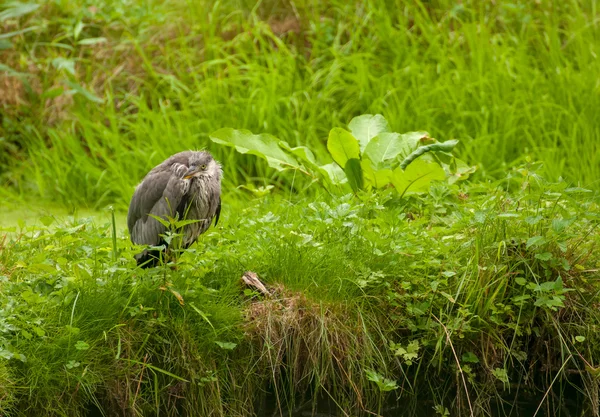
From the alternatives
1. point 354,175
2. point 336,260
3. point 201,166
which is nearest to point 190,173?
point 201,166

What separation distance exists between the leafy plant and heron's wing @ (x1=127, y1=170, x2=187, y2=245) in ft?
2.42

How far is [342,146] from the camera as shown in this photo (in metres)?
4.50

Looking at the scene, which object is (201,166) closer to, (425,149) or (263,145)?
(263,145)

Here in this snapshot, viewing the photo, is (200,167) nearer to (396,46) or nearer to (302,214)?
(302,214)

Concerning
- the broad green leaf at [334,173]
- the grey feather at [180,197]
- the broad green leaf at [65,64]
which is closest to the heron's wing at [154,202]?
the grey feather at [180,197]

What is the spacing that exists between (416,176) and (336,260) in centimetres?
89

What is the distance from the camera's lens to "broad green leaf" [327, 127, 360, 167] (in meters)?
4.46

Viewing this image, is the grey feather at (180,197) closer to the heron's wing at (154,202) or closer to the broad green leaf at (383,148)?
the heron's wing at (154,202)

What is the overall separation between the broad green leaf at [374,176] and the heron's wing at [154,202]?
1064 millimetres

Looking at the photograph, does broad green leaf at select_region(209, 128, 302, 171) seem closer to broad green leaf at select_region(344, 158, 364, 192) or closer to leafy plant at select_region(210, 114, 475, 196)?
leafy plant at select_region(210, 114, 475, 196)

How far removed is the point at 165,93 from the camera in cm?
623

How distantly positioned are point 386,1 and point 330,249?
11.2 feet

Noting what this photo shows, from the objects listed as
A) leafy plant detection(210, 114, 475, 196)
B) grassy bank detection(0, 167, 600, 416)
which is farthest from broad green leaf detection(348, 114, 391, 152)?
grassy bank detection(0, 167, 600, 416)

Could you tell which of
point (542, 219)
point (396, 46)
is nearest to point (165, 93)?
point (396, 46)
